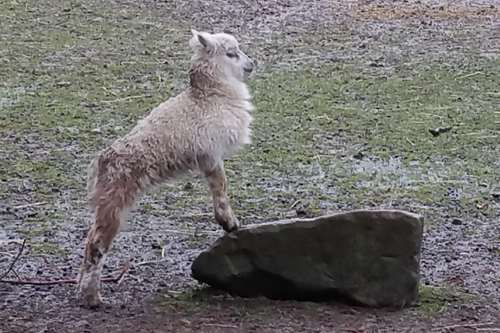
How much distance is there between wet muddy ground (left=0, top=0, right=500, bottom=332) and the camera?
4.66 m

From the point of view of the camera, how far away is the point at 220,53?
5008 mm

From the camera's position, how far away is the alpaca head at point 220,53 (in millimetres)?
4980

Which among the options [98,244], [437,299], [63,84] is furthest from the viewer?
[63,84]

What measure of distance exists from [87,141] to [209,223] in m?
1.95

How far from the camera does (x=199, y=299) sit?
474 cm

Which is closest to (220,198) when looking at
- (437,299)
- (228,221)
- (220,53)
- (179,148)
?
(228,221)

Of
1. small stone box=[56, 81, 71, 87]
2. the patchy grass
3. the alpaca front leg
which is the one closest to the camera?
the patchy grass

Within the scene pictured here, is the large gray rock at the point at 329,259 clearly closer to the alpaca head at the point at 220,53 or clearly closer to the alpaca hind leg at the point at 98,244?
the alpaca hind leg at the point at 98,244

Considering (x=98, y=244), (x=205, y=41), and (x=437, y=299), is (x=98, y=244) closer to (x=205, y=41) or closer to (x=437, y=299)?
(x=205, y=41)

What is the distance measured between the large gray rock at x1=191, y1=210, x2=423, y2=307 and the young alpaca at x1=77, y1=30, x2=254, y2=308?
18cm

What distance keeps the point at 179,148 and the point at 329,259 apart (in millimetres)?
902

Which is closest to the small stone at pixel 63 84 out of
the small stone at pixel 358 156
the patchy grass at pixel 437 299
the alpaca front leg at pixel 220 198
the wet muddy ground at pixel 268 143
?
the wet muddy ground at pixel 268 143

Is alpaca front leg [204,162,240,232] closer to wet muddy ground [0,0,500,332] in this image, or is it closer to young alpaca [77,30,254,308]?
young alpaca [77,30,254,308]

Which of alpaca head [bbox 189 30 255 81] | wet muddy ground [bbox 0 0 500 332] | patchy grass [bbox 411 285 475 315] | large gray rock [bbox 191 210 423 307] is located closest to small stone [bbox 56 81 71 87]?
wet muddy ground [bbox 0 0 500 332]
